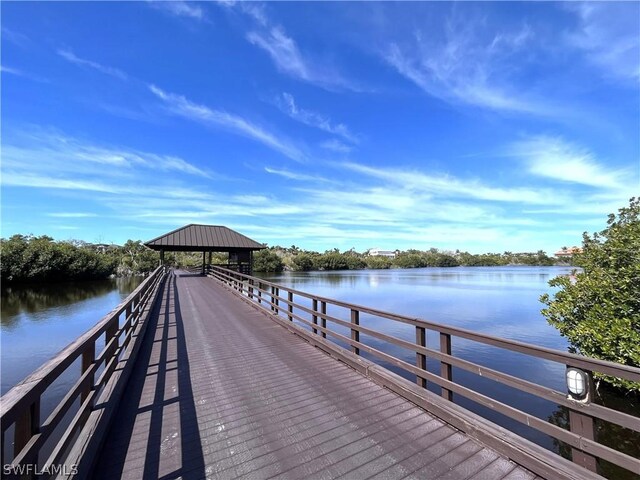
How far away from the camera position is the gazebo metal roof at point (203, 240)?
18984 mm

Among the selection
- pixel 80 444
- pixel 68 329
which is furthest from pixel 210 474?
pixel 68 329

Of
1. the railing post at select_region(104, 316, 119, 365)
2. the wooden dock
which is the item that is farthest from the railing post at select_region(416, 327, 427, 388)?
the railing post at select_region(104, 316, 119, 365)

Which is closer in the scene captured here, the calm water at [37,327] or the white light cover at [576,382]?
the white light cover at [576,382]

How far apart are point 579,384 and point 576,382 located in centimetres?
2

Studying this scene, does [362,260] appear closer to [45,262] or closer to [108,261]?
[108,261]

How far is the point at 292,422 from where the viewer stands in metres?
2.88

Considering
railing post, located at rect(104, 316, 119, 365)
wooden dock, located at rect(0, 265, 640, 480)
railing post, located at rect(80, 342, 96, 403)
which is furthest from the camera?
railing post, located at rect(104, 316, 119, 365)

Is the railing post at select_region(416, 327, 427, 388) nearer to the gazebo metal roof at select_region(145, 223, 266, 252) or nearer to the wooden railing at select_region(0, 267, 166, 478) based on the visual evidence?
the wooden railing at select_region(0, 267, 166, 478)

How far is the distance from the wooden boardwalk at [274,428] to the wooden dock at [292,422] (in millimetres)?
11

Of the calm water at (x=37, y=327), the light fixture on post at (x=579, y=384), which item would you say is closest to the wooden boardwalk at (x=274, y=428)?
the light fixture on post at (x=579, y=384)

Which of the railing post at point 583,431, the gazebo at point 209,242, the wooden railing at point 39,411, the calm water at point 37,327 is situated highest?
the gazebo at point 209,242

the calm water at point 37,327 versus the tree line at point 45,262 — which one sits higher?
the tree line at point 45,262

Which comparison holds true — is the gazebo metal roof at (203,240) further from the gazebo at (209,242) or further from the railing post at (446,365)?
the railing post at (446,365)

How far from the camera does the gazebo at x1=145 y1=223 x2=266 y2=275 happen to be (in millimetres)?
19109
